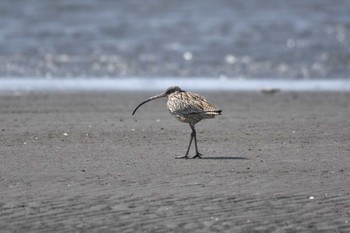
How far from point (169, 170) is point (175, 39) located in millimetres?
18439

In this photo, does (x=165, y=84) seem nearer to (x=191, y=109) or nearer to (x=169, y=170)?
(x=191, y=109)

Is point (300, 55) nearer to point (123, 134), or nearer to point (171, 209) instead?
point (123, 134)

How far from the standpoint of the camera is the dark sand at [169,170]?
8.12 meters

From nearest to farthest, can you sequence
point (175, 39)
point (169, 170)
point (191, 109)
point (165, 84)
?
point (169, 170)
point (191, 109)
point (165, 84)
point (175, 39)

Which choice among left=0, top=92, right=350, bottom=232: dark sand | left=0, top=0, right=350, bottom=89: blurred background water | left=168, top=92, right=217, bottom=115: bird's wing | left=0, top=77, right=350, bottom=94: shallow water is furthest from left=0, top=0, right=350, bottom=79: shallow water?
left=168, top=92, right=217, bottom=115: bird's wing

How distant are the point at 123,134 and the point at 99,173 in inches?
117

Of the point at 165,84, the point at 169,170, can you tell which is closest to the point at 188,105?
the point at 169,170

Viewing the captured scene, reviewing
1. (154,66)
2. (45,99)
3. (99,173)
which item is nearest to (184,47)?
(154,66)

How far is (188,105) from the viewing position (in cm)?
1151

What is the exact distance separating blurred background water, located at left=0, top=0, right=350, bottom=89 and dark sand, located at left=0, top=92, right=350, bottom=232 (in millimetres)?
7197

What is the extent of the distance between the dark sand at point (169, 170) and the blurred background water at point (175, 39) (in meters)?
7.20

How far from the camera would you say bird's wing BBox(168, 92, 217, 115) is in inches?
451

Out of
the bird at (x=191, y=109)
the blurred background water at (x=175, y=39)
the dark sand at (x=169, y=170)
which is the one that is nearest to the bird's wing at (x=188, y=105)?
the bird at (x=191, y=109)

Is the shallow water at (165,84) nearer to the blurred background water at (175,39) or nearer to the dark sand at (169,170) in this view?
the blurred background water at (175,39)
